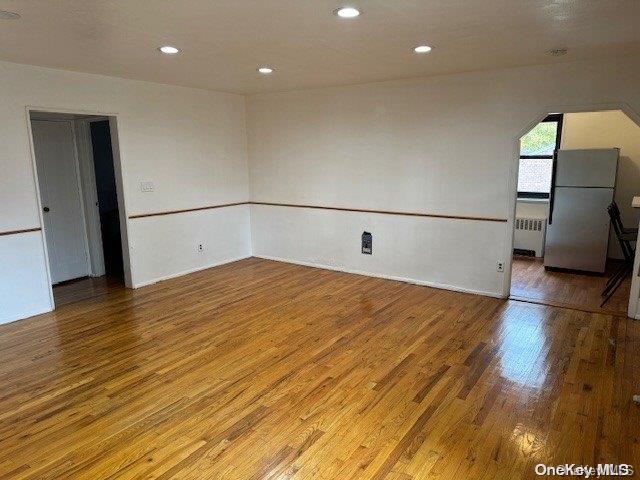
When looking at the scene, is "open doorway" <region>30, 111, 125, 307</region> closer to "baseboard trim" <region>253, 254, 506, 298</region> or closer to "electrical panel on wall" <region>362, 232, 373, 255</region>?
"baseboard trim" <region>253, 254, 506, 298</region>

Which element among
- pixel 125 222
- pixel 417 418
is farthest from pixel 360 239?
pixel 417 418

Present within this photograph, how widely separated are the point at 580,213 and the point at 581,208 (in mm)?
66

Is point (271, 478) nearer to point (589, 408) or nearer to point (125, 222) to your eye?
point (589, 408)

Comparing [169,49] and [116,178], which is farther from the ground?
[169,49]

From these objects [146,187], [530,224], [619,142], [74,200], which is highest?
[619,142]

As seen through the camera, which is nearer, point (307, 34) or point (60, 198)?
point (307, 34)

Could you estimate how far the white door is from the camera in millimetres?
5164

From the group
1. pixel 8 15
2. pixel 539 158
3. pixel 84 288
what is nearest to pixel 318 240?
pixel 84 288

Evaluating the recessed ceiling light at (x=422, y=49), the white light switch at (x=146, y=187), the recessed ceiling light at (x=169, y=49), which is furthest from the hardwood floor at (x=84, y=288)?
the recessed ceiling light at (x=422, y=49)

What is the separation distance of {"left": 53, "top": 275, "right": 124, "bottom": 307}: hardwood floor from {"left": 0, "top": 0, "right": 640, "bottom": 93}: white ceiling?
2.48m

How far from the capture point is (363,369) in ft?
10.5

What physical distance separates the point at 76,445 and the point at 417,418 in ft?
6.40

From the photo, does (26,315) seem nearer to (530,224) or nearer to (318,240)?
(318,240)
